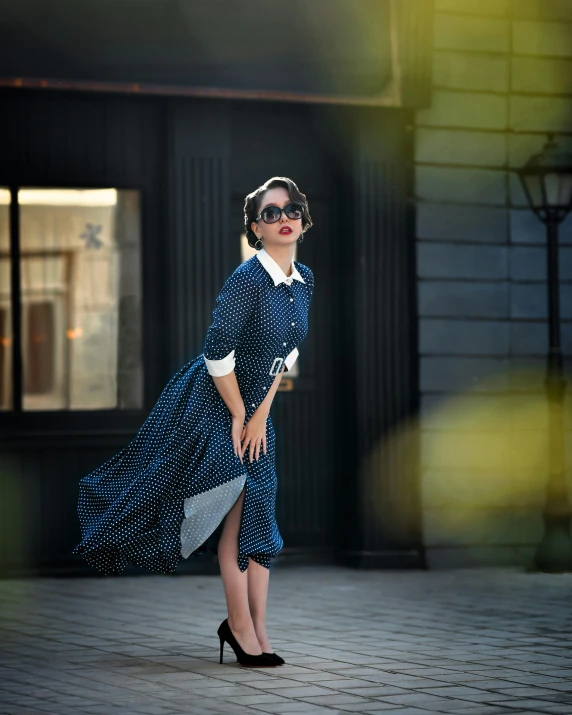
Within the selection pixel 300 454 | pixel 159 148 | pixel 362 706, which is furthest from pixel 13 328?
pixel 362 706

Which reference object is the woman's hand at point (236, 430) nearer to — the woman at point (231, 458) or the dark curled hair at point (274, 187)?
the woman at point (231, 458)

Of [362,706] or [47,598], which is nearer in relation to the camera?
[362,706]

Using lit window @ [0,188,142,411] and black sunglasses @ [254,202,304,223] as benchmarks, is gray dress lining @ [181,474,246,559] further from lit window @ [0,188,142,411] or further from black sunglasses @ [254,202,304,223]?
lit window @ [0,188,142,411]

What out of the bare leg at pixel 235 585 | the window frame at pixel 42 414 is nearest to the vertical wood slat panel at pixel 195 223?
the window frame at pixel 42 414

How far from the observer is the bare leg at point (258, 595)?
19.0 feet

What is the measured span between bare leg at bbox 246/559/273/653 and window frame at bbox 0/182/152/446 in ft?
12.5

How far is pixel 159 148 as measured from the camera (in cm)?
957

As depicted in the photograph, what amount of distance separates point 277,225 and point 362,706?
→ 208cm

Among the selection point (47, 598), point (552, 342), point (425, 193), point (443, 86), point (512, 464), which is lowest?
point (47, 598)

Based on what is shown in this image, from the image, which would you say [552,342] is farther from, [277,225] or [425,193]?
[277,225]

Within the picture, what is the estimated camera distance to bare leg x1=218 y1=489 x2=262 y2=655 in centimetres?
566

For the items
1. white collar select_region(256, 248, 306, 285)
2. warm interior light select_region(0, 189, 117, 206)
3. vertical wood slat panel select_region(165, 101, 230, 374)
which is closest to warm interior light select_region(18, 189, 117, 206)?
warm interior light select_region(0, 189, 117, 206)

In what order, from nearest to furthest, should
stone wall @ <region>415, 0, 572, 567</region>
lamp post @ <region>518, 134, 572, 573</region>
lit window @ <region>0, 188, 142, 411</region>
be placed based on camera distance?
lit window @ <region>0, 188, 142, 411</region> → lamp post @ <region>518, 134, 572, 573</region> → stone wall @ <region>415, 0, 572, 567</region>

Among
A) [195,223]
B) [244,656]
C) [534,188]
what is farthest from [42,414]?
[244,656]
